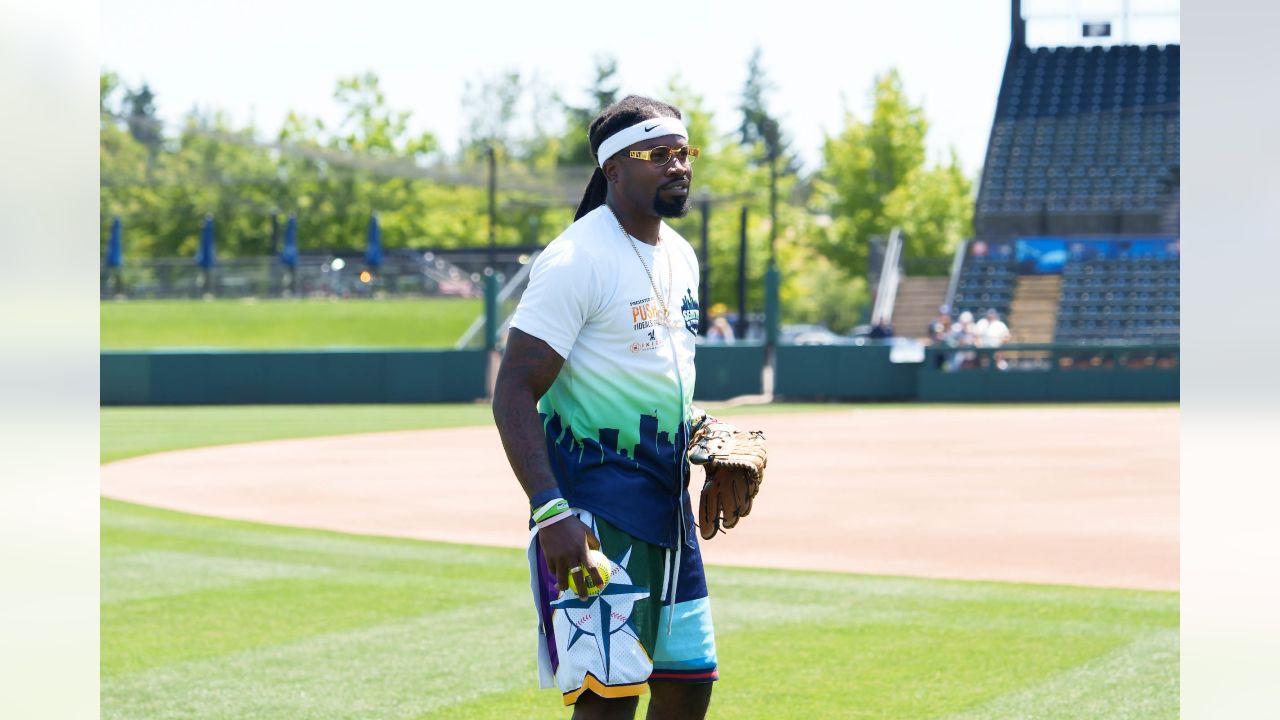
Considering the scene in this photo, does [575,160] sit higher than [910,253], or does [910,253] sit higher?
[575,160]

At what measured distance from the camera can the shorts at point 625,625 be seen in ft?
11.9

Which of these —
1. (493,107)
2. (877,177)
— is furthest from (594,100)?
(877,177)

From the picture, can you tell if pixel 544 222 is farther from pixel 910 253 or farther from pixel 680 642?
pixel 680 642

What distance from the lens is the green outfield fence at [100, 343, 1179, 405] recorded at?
30.5 m

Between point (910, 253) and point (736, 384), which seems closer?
point (736, 384)

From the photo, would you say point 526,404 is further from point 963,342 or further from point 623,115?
point 963,342

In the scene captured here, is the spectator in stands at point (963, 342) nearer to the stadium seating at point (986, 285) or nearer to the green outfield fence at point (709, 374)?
the green outfield fence at point (709, 374)

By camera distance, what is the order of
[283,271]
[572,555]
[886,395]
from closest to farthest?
1. [572,555]
2. [886,395]
3. [283,271]

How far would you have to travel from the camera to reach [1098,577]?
9.34 m

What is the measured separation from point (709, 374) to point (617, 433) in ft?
90.3

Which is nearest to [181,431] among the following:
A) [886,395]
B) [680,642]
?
[886,395]

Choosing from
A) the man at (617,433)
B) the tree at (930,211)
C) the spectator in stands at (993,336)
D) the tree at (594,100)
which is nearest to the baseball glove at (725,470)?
the man at (617,433)

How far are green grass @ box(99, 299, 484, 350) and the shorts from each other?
38368mm
